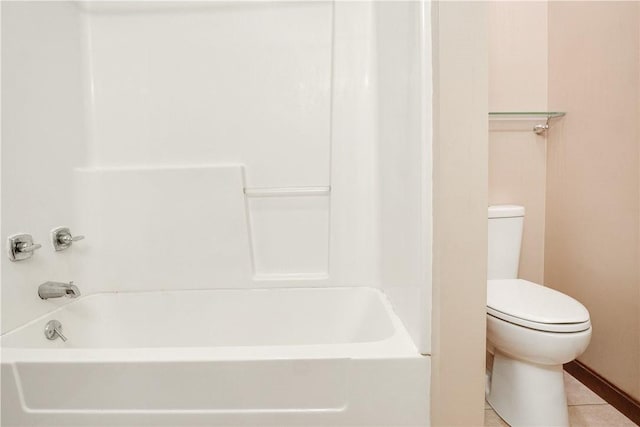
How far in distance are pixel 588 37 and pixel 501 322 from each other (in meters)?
1.33

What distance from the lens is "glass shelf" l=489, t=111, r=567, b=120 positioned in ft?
5.52

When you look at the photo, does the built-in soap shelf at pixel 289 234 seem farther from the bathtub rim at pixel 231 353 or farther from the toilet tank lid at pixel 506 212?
the toilet tank lid at pixel 506 212

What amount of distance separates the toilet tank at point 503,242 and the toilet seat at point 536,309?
5.0 inches

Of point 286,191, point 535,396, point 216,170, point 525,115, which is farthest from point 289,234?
point 525,115

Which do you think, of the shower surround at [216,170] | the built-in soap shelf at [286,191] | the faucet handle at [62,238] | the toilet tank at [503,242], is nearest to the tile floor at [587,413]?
the toilet tank at [503,242]

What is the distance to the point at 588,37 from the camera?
1.54 meters

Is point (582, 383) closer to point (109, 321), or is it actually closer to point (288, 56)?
point (288, 56)

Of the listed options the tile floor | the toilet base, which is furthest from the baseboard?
the toilet base

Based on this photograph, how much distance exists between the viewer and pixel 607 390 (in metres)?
1.46

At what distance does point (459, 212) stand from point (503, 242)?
1012 mm

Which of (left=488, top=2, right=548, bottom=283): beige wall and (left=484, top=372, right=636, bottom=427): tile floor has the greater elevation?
A: (left=488, top=2, right=548, bottom=283): beige wall

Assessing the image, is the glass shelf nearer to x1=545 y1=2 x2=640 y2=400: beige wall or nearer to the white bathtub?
x1=545 y1=2 x2=640 y2=400: beige wall

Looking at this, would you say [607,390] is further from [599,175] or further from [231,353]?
[231,353]

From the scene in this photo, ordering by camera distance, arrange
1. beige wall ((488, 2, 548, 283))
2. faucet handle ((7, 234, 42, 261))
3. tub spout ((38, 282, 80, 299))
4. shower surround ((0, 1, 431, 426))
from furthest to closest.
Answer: beige wall ((488, 2, 548, 283)) < shower surround ((0, 1, 431, 426)) < tub spout ((38, 282, 80, 299)) < faucet handle ((7, 234, 42, 261))
